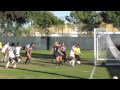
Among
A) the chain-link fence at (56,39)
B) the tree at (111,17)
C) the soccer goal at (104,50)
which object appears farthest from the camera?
the tree at (111,17)

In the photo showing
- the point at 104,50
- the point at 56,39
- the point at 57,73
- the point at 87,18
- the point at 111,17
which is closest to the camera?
the point at 57,73

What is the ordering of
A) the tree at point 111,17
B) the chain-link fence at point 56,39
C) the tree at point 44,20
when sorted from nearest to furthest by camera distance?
the chain-link fence at point 56,39 → the tree at point 111,17 → the tree at point 44,20

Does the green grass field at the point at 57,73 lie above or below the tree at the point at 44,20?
below

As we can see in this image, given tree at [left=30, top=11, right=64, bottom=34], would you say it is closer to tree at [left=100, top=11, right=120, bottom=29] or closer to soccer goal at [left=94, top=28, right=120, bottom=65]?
tree at [left=100, top=11, right=120, bottom=29]

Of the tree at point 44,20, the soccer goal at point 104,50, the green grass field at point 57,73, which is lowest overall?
the green grass field at point 57,73

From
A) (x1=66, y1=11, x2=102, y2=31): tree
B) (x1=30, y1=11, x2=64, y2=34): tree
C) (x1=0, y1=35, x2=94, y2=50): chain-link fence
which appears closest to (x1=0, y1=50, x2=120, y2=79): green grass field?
(x1=0, y1=35, x2=94, y2=50): chain-link fence

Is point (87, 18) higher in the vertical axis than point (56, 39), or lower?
higher

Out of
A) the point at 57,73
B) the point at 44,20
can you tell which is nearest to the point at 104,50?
the point at 57,73

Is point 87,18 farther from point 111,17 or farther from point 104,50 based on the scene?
point 104,50

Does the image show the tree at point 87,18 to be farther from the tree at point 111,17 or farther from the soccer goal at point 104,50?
the soccer goal at point 104,50

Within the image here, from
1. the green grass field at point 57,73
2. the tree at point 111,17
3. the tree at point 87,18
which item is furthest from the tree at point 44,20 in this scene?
the green grass field at point 57,73
